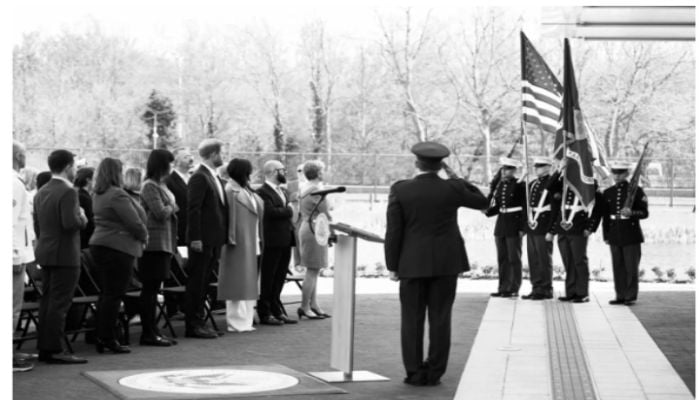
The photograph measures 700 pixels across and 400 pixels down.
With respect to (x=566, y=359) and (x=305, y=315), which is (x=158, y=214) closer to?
(x=305, y=315)

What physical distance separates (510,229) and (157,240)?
663 centimetres

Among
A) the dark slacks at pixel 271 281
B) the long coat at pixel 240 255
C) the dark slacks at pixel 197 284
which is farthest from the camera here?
the dark slacks at pixel 271 281

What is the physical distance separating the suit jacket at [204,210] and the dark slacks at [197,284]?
0.12 metres

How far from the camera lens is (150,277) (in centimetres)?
1095

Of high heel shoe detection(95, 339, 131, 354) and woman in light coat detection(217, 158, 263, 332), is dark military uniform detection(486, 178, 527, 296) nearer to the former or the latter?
woman in light coat detection(217, 158, 263, 332)

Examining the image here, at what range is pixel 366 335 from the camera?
1230 centimetres

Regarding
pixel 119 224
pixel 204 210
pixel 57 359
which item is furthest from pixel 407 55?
pixel 57 359

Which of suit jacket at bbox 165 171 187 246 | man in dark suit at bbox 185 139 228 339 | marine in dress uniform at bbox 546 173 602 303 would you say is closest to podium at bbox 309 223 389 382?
man in dark suit at bbox 185 139 228 339

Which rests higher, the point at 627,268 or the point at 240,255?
the point at 240,255

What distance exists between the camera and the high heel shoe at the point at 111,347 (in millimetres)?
10547

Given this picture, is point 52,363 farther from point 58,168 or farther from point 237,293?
point 237,293

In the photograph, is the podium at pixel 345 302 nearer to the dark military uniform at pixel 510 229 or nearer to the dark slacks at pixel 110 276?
the dark slacks at pixel 110 276

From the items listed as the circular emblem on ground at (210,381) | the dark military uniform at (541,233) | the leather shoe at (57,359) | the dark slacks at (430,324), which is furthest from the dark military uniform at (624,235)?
the leather shoe at (57,359)

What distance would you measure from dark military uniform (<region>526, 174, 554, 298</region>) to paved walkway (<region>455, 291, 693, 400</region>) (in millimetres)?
1068
